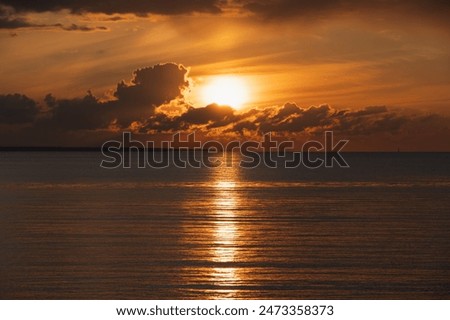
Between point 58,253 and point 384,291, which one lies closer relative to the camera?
point 384,291

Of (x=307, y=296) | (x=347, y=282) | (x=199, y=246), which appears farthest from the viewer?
(x=199, y=246)

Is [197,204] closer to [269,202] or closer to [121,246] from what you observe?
[269,202]

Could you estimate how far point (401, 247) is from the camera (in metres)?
31.9

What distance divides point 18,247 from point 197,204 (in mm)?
24754

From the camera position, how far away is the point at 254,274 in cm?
2491

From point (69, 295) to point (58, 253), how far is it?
22.6 ft

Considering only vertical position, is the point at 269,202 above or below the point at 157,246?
above

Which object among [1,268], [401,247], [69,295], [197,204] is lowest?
[69,295]
